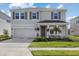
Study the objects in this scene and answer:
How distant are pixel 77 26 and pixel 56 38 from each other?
2.23m

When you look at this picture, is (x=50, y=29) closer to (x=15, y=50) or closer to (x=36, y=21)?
(x=36, y=21)

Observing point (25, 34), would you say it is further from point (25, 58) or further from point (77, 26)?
point (25, 58)

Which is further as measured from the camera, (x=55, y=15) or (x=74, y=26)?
(x=55, y=15)

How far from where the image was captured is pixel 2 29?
1816 centimetres

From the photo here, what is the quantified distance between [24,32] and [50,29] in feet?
6.88

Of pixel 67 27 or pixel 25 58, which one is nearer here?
pixel 25 58

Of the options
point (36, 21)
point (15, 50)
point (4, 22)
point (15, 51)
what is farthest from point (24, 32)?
point (15, 51)

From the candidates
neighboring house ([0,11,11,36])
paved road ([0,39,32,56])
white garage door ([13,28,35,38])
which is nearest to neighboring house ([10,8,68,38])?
white garage door ([13,28,35,38])

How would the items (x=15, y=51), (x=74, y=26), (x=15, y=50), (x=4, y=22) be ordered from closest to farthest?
(x=15, y=51)
(x=15, y=50)
(x=74, y=26)
(x=4, y=22)

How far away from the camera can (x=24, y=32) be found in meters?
17.9

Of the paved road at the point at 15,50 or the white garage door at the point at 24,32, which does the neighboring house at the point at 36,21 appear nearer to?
the white garage door at the point at 24,32

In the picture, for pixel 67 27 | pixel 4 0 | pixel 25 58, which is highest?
pixel 4 0

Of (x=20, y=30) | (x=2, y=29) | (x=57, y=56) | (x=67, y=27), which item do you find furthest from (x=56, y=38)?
(x=57, y=56)

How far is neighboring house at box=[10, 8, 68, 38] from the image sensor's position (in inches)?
701
